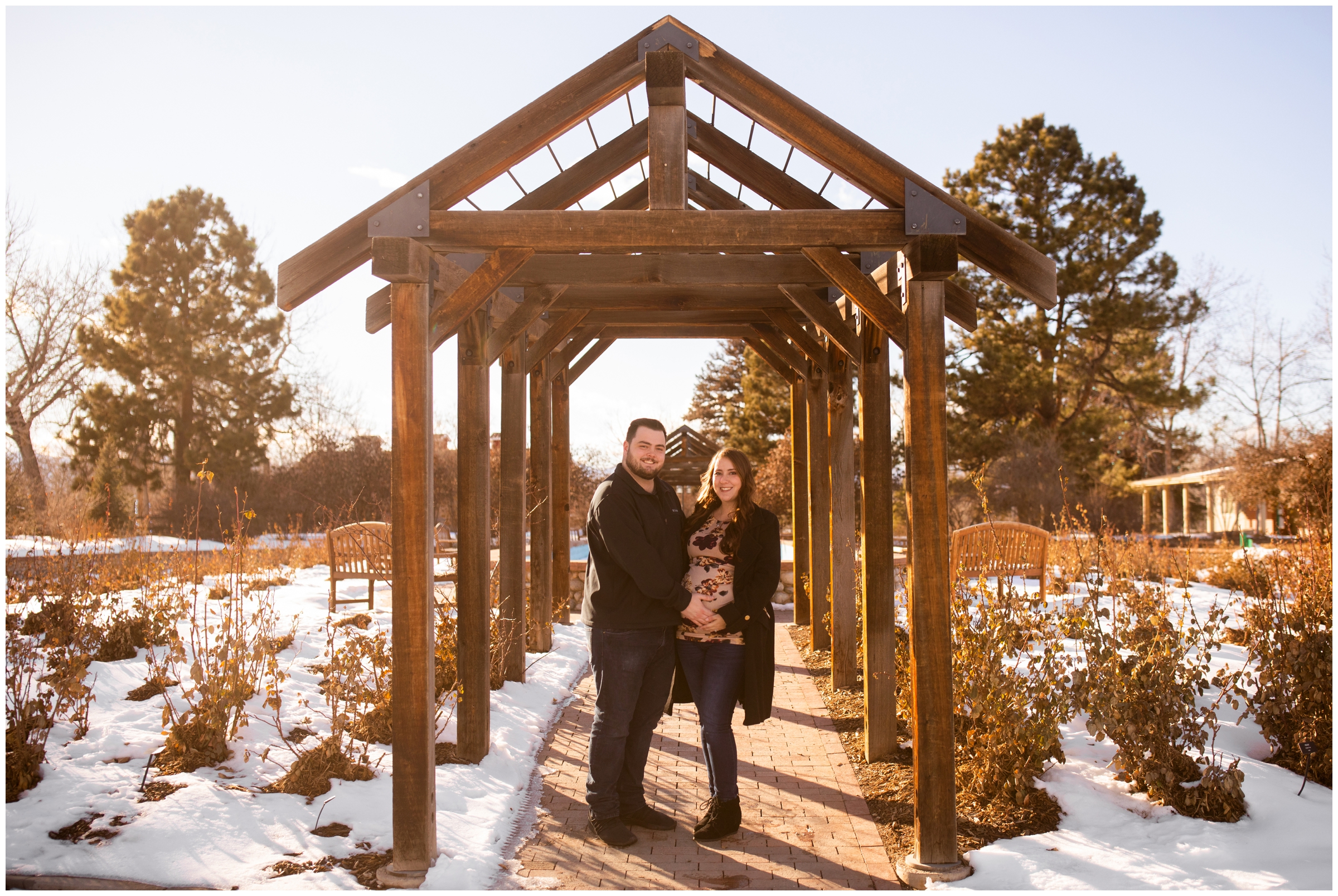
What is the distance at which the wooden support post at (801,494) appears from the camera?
8148 mm

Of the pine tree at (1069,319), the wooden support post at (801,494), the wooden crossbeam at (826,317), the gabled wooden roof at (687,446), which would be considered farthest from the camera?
the pine tree at (1069,319)

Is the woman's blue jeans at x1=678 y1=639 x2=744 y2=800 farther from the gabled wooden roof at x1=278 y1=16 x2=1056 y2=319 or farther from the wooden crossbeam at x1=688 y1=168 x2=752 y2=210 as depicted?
the wooden crossbeam at x1=688 y1=168 x2=752 y2=210

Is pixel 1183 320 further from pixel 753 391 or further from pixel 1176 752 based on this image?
pixel 1176 752

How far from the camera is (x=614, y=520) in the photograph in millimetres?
3645

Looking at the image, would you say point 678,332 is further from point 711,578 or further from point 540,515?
point 711,578

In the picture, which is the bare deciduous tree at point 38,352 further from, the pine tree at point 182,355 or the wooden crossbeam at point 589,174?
the wooden crossbeam at point 589,174

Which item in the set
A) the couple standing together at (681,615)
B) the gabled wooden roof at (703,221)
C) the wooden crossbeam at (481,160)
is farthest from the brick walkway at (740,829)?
the wooden crossbeam at (481,160)

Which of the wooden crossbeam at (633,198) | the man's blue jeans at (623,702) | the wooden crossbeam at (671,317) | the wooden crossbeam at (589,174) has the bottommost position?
the man's blue jeans at (623,702)

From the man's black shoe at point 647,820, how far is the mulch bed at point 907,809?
0.99 meters

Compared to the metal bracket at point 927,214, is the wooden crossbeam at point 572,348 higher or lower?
higher

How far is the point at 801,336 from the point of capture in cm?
689

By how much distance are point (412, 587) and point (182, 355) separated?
26154mm

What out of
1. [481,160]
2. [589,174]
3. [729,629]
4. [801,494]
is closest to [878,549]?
[729,629]

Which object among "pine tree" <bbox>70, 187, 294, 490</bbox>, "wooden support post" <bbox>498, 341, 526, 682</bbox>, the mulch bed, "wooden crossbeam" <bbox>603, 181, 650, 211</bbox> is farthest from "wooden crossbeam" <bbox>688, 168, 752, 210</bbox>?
"pine tree" <bbox>70, 187, 294, 490</bbox>
